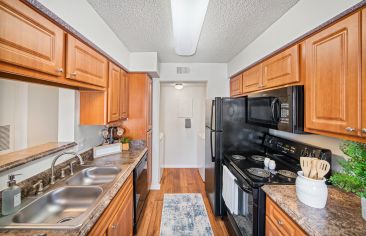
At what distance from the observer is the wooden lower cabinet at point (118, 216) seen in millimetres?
1159

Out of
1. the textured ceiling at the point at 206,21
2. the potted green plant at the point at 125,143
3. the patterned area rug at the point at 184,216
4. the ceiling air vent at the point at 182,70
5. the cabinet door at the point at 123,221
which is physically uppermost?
the textured ceiling at the point at 206,21

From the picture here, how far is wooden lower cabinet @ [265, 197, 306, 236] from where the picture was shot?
1048 millimetres

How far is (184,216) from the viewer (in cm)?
251

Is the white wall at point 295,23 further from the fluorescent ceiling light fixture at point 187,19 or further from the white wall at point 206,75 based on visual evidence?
the white wall at point 206,75

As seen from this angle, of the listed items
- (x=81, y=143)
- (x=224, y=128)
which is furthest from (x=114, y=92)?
(x=224, y=128)

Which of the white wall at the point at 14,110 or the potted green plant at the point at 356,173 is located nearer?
the potted green plant at the point at 356,173

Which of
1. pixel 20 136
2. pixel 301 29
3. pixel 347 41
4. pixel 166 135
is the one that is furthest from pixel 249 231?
pixel 166 135

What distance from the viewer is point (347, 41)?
1.03 m

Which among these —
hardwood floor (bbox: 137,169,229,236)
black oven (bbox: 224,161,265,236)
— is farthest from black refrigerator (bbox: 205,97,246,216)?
black oven (bbox: 224,161,265,236)

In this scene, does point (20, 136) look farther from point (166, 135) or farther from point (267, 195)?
point (166, 135)

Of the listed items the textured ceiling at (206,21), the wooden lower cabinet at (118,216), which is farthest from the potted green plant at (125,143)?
the textured ceiling at (206,21)

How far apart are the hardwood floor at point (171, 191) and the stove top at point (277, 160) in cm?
90

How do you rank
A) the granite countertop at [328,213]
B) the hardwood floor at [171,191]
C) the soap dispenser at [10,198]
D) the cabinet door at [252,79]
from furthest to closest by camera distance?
the hardwood floor at [171,191] → the cabinet door at [252,79] → the soap dispenser at [10,198] → the granite countertop at [328,213]

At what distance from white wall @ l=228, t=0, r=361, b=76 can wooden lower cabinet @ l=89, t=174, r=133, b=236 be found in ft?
6.62
